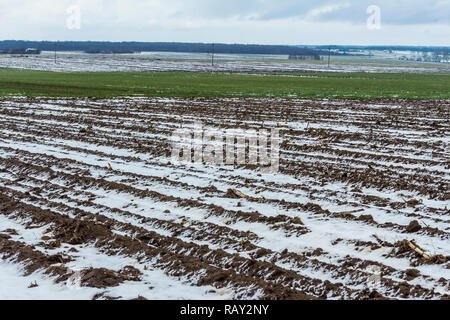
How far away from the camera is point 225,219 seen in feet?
33.9

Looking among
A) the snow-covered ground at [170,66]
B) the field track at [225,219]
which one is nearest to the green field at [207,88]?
the field track at [225,219]

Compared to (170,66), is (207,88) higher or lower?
lower

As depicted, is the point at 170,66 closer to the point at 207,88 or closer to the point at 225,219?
the point at 207,88

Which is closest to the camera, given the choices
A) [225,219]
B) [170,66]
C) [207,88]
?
[225,219]

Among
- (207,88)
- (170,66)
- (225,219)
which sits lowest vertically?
(225,219)

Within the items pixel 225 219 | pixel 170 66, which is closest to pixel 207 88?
pixel 225 219

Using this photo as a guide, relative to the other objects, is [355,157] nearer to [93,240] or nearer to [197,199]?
[197,199]

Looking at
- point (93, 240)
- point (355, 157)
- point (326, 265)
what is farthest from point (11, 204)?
point (355, 157)

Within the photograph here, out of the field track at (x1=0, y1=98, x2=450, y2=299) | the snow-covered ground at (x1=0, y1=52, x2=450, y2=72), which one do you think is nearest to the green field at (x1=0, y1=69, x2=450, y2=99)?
the field track at (x1=0, y1=98, x2=450, y2=299)

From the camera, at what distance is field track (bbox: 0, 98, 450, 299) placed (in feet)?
25.2

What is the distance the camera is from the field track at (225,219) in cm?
769

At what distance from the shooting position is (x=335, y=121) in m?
23.9

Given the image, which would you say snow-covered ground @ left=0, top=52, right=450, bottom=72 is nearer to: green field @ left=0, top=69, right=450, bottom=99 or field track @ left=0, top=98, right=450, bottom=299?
green field @ left=0, top=69, right=450, bottom=99
